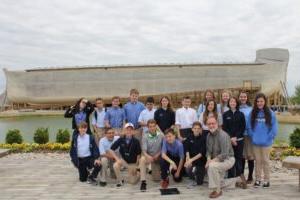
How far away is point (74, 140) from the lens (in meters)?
7.20

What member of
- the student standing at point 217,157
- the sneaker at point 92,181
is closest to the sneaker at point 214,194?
the student standing at point 217,157

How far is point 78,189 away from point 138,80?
190 ft

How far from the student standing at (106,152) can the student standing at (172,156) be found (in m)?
0.95

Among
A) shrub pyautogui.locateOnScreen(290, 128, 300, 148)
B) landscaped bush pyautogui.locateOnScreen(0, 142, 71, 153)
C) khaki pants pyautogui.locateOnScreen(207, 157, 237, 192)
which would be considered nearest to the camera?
khaki pants pyautogui.locateOnScreen(207, 157, 237, 192)

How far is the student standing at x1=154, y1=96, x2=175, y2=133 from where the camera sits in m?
7.36

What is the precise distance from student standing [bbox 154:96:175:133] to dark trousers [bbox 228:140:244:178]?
1423 millimetres

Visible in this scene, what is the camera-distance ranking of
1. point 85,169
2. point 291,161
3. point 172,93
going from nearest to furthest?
point 291,161, point 85,169, point 172,93

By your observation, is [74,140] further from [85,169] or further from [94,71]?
[94,71]

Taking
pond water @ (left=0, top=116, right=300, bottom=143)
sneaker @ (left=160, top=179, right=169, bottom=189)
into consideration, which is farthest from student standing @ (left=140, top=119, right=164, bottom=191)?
pond water @ (left=0, top=116, right=300, bottom=143)

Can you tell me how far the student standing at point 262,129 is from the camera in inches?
250

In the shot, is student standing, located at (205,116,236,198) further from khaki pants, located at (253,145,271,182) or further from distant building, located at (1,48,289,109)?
distant building, located at (1,48,289,109)

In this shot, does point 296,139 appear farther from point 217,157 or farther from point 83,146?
point 83,146

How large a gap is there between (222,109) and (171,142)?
1.10 meters

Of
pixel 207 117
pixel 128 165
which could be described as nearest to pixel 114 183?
pixel 128 165
